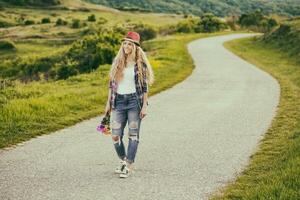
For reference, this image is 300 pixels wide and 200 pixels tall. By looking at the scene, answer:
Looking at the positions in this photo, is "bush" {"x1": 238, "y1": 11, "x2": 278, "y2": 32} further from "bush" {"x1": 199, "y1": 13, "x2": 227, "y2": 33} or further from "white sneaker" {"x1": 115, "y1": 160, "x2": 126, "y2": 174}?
"white sneaker" {"x1": 115, "y1": 160, "x2": 126, "y2": 174}

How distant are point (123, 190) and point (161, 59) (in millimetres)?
22783

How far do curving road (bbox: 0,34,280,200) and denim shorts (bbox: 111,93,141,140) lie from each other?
0.71 metres

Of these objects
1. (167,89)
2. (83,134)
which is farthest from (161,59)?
(83,134)

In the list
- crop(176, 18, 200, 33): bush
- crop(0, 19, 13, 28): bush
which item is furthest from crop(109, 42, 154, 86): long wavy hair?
crop(0, 19, 13, 28): bush

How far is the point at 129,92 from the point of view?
824 cm

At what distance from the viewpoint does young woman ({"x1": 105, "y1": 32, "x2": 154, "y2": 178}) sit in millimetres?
8156

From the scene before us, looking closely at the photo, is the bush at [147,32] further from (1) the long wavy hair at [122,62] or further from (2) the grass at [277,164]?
(1) the long wavy hair at [122,62]

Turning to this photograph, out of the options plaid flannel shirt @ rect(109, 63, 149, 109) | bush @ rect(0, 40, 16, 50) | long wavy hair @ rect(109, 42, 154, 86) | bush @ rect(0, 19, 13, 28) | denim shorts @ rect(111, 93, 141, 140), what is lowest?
bush @ rect(0, 19, 13, 28)

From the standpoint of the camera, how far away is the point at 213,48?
1603 inches

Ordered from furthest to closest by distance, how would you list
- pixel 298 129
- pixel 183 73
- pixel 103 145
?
pixel 183 73 < pixel 298 129 < pixel 103 145

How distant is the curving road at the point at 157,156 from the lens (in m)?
7.48

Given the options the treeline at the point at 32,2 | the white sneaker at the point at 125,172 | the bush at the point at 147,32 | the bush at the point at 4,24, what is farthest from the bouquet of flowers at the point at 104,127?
the treeline at the point at 32,2

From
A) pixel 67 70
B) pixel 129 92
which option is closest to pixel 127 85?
pixel 129 92

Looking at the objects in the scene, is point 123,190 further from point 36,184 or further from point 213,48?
point 213,48
